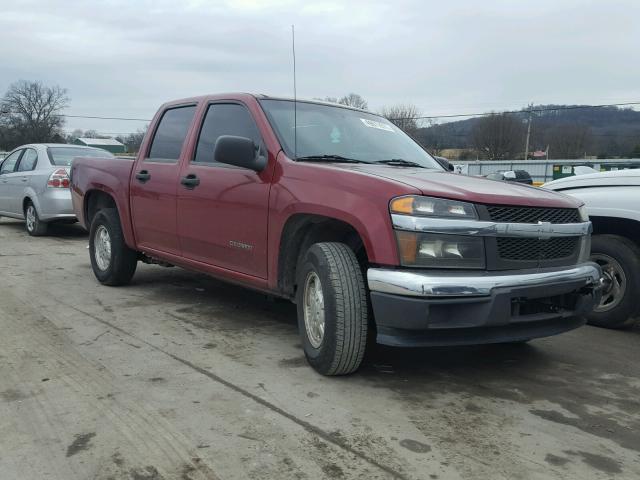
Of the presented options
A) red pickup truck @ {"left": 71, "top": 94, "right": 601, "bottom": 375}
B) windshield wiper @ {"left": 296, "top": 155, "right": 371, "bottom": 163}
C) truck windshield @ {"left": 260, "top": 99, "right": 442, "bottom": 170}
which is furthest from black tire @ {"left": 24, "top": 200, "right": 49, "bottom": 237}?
windshield wiper @ {"left": 296, "top": 155, "right": 371, "bottom": 163}

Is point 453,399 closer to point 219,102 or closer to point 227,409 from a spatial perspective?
point 227,409

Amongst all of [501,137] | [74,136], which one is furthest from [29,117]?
[501,137]

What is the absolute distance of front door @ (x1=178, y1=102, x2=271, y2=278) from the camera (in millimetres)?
4387

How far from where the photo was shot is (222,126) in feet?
16.5

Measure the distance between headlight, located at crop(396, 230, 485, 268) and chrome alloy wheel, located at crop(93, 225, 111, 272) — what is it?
409 cm

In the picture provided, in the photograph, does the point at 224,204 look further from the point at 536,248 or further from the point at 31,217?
the point at 31,217

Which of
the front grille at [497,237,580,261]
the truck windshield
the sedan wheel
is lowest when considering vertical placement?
the sedan wheel

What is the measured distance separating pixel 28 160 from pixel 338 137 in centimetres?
850

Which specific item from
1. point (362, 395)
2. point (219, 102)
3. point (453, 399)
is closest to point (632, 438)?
point (453, 399)

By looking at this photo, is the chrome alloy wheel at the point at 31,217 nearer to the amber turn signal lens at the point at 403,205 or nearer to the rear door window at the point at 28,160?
the rear door window at the point at 28,160

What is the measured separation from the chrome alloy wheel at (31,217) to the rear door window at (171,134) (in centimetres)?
597

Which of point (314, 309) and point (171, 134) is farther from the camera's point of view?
point (171, 134)

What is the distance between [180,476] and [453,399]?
170 cm

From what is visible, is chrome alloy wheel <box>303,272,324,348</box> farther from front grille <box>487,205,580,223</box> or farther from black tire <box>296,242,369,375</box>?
front grille <box>487,205,580,223</box>
